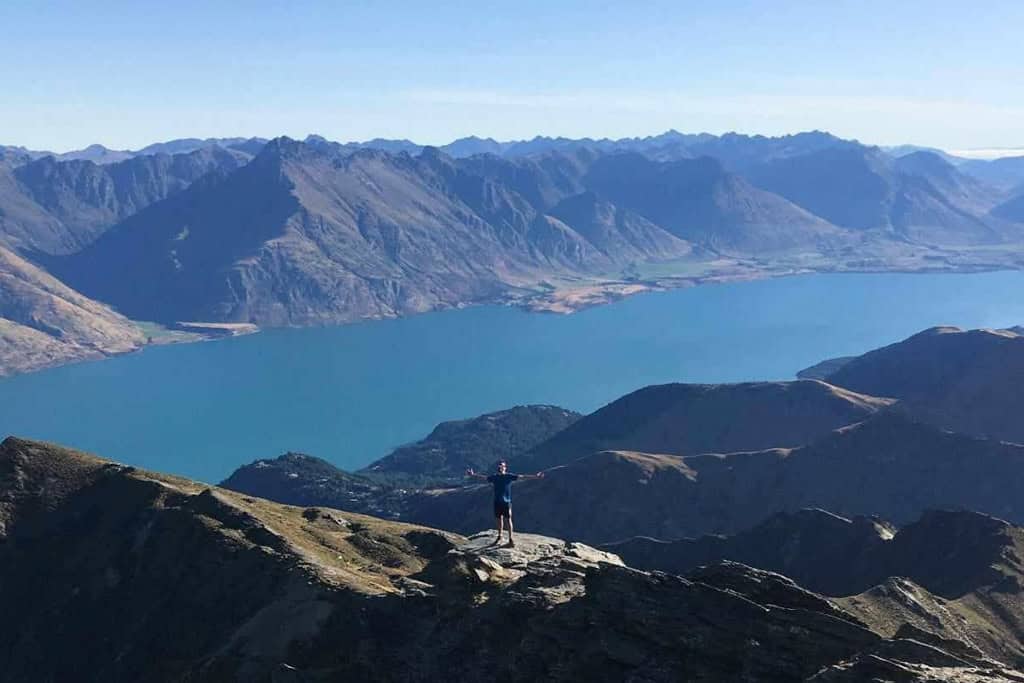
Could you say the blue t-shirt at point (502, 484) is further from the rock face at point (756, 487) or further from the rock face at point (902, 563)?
the rock face at point (756, 487)

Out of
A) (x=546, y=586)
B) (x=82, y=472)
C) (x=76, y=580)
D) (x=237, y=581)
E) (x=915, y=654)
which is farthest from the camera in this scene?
(x=82, y=472)

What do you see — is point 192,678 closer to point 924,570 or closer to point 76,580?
point 76,580

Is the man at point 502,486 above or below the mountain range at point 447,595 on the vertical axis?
above

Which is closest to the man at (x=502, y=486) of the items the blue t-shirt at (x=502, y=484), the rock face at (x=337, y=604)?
the blue t-shirt at (x=502, y=484)

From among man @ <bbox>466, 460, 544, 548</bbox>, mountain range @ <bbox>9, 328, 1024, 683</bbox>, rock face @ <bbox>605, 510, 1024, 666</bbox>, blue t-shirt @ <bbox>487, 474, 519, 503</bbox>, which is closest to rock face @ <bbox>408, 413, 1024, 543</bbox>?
mountain range @ <bbox>9, 328, 1024, 683</bbox>

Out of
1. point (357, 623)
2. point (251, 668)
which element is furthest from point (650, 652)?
point (251, 668)

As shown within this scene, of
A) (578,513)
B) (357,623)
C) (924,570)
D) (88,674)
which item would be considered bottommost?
(578,513)

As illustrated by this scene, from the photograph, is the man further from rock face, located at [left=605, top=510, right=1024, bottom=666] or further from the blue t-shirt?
rock face, located at [left=605, top=510, right=1024, bottom=666]
